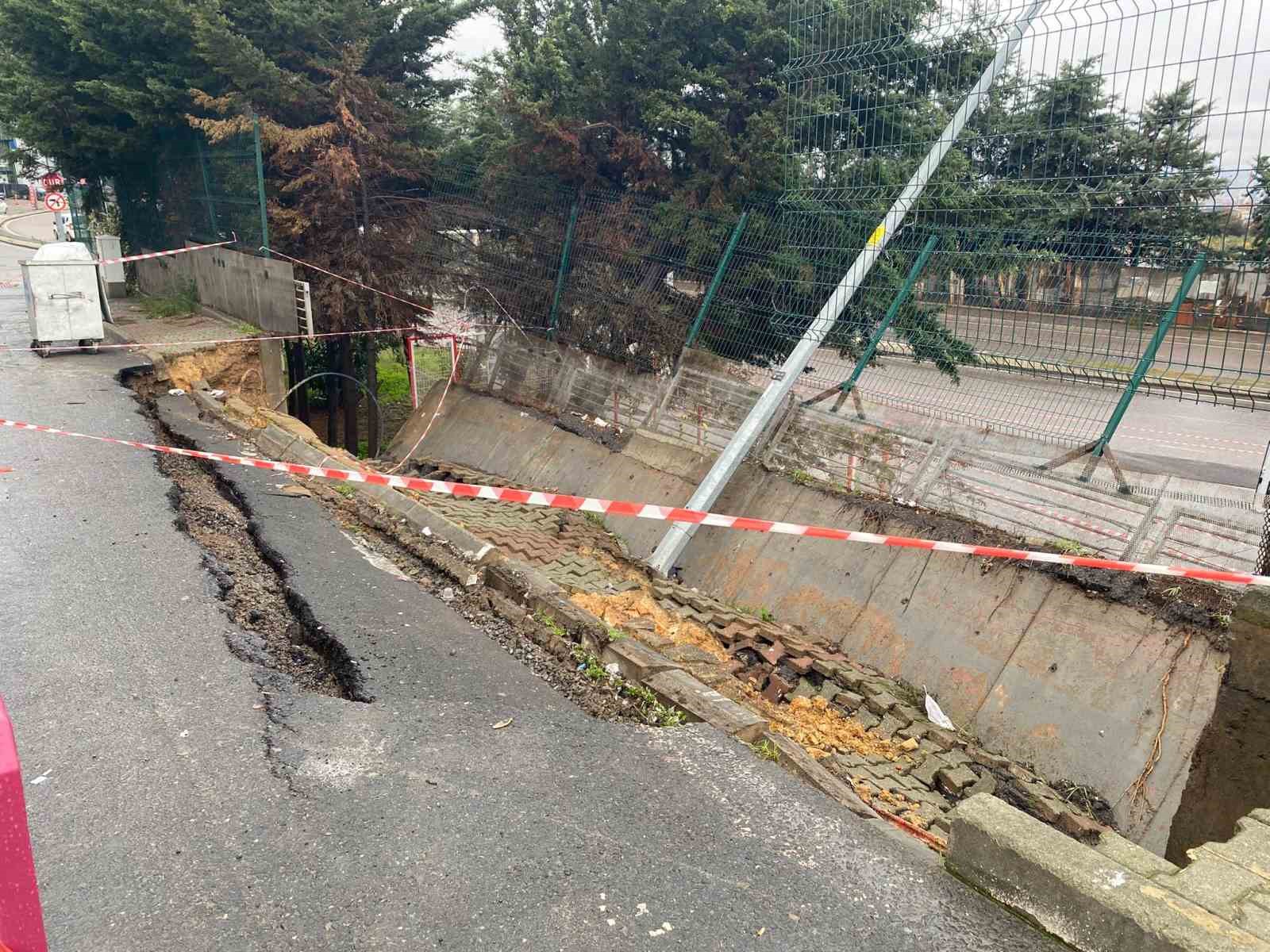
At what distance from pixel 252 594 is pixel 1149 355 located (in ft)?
21.4

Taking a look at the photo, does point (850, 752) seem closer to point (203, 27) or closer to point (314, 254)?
point (314, 254)

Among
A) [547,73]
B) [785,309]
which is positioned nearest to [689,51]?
[547,73]

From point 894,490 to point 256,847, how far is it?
6257 mm

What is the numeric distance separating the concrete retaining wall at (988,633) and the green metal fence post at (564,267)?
3734mm

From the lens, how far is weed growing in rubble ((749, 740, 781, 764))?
3.71 metres

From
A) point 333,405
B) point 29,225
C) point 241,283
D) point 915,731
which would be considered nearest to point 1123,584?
point 915,731

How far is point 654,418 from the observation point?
10.6 meters

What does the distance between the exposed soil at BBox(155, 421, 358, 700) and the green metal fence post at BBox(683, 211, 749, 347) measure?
5.75 meters

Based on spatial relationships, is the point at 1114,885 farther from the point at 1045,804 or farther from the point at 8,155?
the point at 8,155

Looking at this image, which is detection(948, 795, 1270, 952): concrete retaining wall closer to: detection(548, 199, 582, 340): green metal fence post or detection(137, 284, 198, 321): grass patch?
detection(548, 199, 582, 340): green metal fence post

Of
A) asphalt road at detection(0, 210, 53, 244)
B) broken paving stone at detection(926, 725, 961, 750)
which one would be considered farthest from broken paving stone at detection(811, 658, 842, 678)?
asphalt road at detection(0, 210, 53, 244)

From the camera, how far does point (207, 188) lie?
1373 centimetres

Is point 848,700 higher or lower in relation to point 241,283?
lower

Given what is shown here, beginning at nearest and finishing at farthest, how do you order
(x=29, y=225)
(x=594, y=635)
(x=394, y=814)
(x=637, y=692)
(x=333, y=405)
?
(x=394, y=814), (x=637, y=692), (x=594, y=635), (x=333, y=405), (x=29, y=225)
